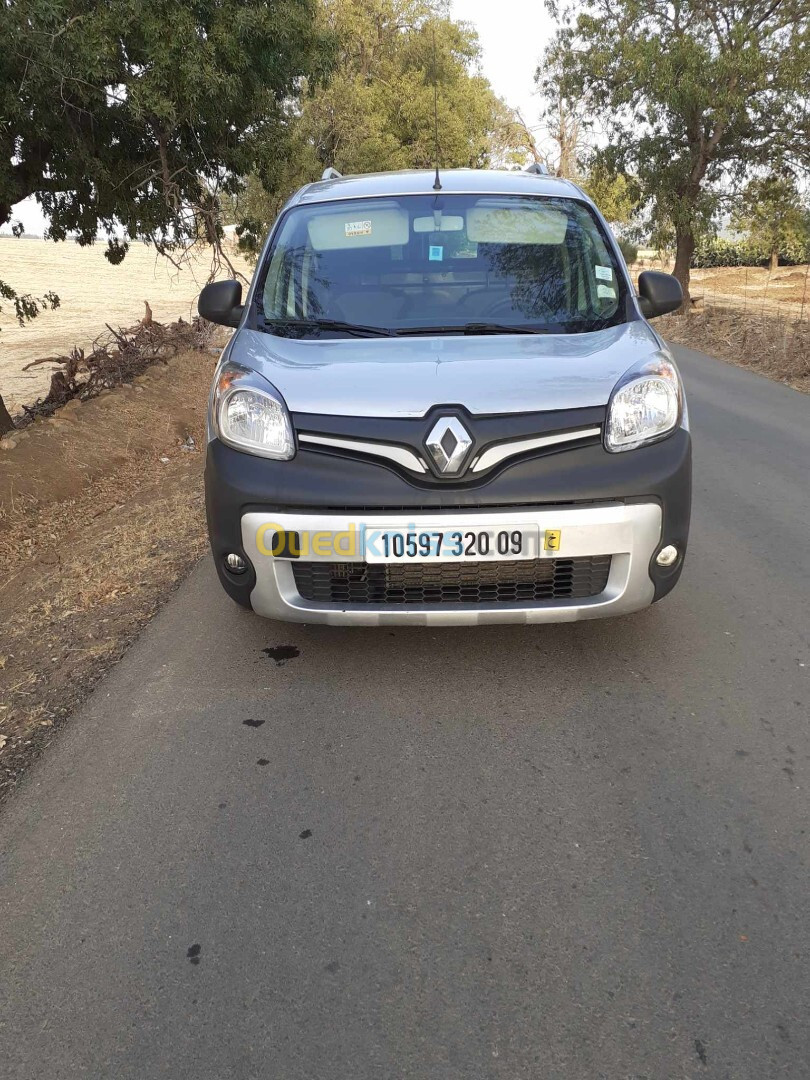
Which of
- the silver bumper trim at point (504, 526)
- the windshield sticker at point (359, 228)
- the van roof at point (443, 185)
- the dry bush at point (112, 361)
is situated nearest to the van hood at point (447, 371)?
the silver bumper trim at point (504, 526)

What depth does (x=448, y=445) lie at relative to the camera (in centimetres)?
322

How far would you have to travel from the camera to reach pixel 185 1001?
2111mm

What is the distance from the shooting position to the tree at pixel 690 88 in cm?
1919

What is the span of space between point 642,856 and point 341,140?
33.6 meters

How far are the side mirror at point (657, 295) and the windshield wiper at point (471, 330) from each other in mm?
775

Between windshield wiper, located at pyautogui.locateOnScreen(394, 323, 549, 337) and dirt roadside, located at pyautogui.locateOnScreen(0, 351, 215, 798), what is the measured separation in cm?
183

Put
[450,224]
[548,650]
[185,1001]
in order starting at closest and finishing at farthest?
1. [185,1001]
2. [548,650]
3. [450,224]

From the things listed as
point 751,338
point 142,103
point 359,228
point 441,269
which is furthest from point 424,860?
point 751,338

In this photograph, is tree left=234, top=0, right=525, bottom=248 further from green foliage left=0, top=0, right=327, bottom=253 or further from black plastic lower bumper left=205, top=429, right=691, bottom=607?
black plastic lower bumper left=205, top=429, right=691, bottom=607

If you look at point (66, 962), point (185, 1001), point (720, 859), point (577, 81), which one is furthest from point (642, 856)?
point (577, 81)

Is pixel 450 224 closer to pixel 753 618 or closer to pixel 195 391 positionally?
pixel 753 618

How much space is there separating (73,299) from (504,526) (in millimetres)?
35777

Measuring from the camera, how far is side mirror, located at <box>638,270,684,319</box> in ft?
14.5

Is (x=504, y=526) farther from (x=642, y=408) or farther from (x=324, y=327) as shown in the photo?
(x=324, y=327)
